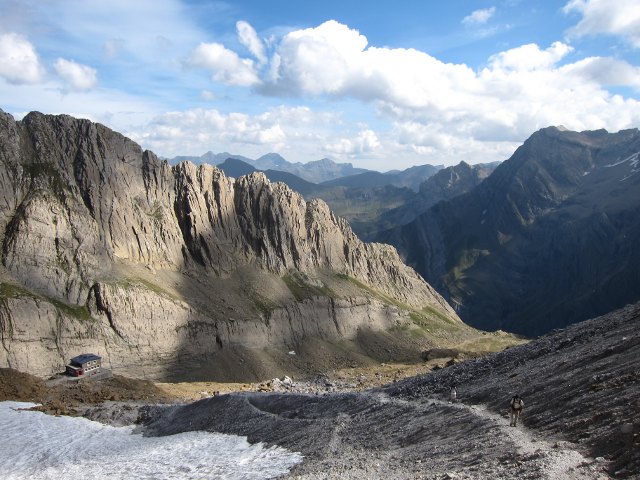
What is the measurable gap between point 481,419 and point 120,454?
1152 inches

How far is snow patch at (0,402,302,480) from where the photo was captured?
1441 inches

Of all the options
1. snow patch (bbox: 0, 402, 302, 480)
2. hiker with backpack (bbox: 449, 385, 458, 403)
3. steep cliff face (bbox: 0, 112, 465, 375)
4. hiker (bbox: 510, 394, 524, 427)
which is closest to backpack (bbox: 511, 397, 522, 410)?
hiker (bbox: 510, 394, 524, 427)

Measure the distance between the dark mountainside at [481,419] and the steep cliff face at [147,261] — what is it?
42470mm

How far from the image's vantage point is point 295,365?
10862 centimetres

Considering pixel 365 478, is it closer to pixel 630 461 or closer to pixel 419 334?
pixel 630 461

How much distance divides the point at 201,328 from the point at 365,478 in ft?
261

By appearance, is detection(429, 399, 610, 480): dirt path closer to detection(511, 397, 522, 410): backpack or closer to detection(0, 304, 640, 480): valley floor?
detection(0, 304, 640, 480): valley floor

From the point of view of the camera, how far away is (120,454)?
4366 cm

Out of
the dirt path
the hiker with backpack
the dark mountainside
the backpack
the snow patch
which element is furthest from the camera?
the hiker with backpack

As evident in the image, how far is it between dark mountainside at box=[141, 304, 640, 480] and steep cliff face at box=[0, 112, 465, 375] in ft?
139

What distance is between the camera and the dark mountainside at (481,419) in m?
25.0

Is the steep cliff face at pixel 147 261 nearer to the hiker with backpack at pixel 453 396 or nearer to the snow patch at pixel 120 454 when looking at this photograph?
the snow patch at pixel 120 454

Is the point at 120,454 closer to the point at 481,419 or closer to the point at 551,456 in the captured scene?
the point at 481,419

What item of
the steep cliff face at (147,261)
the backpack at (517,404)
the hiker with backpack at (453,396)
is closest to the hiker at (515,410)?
the backpack at (517,404)
